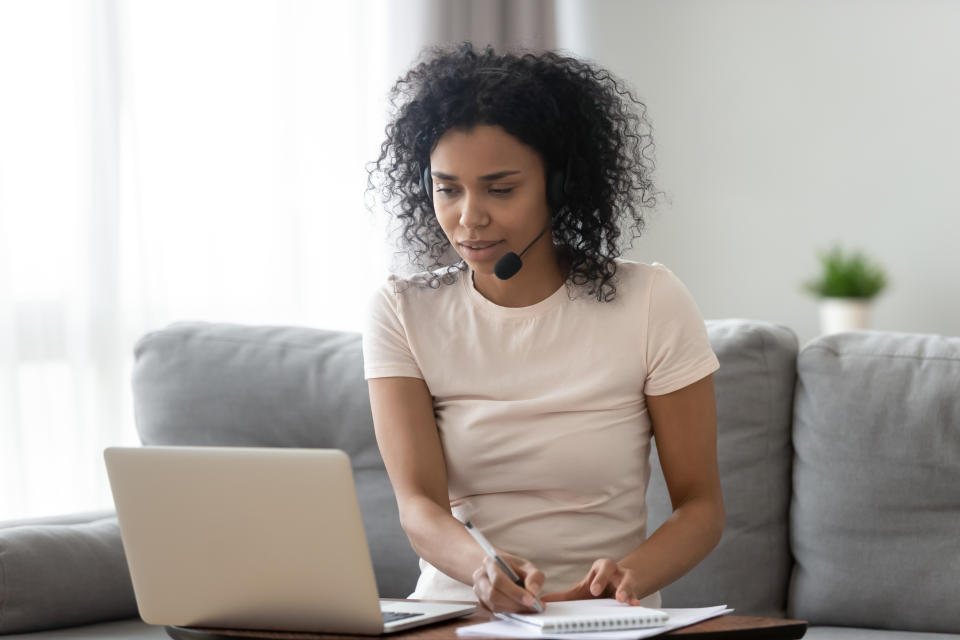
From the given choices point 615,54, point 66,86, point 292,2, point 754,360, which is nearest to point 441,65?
point 754,360

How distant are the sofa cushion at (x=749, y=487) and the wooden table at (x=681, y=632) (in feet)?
2.46

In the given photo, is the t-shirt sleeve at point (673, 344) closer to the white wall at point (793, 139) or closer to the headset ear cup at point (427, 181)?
the headset ear cup at point (427, 181)

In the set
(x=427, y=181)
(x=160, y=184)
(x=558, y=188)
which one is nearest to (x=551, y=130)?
(x=558, y=188)

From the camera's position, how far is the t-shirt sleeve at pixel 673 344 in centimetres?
130

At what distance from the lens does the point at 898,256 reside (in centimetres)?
367

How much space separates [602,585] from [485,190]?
48cm

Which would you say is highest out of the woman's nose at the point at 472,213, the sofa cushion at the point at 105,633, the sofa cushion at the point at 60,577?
the woman's nose at the point at 472,213

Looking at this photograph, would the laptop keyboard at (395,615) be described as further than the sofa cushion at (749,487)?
No

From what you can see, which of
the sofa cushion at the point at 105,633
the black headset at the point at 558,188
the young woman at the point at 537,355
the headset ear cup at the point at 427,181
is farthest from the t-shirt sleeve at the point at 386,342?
the sofa cushion at the point at 105,633

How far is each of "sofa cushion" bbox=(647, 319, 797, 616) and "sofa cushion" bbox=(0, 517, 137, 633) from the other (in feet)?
2.78

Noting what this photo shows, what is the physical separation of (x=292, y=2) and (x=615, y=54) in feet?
4.59

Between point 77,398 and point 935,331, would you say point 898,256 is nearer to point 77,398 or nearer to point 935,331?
point 935,331

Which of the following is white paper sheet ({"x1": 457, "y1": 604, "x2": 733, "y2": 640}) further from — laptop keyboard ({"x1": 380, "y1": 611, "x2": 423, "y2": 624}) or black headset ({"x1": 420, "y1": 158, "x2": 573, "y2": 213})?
black headset ({"x1": 420, "y1": 158, "x2": 573, "y2": 213})

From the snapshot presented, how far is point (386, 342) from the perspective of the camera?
1.37 m
